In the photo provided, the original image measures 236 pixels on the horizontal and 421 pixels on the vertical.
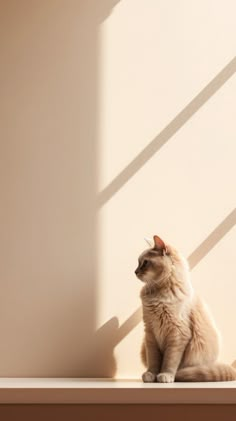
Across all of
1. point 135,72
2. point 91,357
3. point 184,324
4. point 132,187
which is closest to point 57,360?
point 91,357

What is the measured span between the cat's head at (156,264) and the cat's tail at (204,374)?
0.30 m

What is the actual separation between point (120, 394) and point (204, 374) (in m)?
0.35

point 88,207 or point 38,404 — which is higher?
point 88,207

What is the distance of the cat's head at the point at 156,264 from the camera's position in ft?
6.63

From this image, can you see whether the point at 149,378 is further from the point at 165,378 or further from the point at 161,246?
the point at 161,246

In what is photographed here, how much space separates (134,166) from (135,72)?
0.38 meters

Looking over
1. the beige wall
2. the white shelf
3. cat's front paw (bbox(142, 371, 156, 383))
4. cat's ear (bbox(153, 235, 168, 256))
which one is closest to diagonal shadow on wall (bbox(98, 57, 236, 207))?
the beige wall

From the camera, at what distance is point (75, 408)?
5.87 feet

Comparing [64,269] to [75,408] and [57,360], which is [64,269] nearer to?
[57,360]

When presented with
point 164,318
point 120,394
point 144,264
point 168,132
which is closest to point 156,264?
point 144,264

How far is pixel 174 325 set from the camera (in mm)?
1994

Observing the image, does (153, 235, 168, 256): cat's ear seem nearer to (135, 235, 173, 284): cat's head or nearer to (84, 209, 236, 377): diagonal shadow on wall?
(135, 235, 173, 284): cat's head

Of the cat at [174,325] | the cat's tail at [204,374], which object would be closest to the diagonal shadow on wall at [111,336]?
the cat at [174,325]

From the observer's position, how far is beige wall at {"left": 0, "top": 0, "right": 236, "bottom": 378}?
2.23m
